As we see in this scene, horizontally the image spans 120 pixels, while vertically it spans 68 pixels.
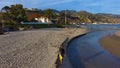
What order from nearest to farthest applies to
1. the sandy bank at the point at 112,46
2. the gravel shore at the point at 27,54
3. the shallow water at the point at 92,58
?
the gravel shore at the point at 27,54 → the shallow water at the point at 92,58 → the sandy bank at the point at 112,46

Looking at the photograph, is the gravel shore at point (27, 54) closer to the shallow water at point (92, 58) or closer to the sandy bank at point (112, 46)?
the shallow water at point (92, 58)

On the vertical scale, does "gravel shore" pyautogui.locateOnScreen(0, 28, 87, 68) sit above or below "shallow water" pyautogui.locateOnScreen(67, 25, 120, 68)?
above

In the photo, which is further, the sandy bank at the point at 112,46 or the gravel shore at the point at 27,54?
the sandy bank at the point at 112,46

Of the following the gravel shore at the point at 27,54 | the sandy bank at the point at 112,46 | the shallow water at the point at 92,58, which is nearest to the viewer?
the gravel shore at the point at 27,54

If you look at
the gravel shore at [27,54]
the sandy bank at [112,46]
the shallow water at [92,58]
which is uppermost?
the gravel shore at [27,54]

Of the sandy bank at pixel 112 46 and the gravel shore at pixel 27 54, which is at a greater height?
the gravel shore at pixel 27 54

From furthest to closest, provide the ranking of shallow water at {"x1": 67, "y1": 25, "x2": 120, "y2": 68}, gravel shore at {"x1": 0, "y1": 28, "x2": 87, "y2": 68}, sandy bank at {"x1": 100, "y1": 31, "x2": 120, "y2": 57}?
sandy bank at {"x1": 100, "y1": 31, "x2": 120, "y2": 57}, shallow water at {"x1": 67, "y1": 25, "x2": 120, "y2": 68}, gravel shore at {"x1": 0, "y1": 28, "x2": 87, "y2": 68}

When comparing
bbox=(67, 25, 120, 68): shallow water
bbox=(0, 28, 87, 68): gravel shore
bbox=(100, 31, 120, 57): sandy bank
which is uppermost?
bbox=(0, 28, 87, 68): gravel shore

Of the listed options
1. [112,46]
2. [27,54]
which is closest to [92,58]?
[27,54]

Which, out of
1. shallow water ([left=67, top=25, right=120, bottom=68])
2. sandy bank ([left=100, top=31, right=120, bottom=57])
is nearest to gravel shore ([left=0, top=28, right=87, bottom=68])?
shallow water ([left=67, top=25, right=120, bottom=68])

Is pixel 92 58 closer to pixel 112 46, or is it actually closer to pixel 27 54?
pixel 27 54

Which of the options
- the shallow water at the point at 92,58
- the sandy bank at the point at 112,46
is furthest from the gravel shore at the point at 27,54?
the sandy bank at the point at 112,46

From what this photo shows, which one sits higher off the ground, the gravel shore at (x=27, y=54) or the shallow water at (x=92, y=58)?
the gravel shore at (x=27, y=54)

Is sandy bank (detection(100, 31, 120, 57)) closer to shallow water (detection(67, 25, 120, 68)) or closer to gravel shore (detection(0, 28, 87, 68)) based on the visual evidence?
shallow water (detection(67, 25, 120, 68))
